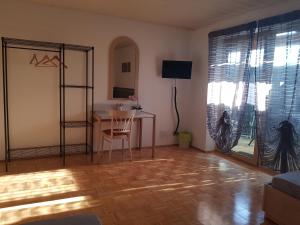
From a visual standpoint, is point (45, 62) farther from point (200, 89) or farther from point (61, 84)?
point (200, 89)

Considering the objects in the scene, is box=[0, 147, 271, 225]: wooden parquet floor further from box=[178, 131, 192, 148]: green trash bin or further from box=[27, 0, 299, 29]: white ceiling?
box=[27, 0, 299, 29]: white ceiling

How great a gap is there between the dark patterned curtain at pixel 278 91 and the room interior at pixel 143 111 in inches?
0.6

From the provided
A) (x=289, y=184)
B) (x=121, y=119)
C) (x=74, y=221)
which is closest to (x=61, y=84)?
(x=121, y=119)

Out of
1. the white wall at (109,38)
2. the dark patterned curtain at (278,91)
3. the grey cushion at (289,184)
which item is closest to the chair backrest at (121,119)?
the white wall at (109,38)

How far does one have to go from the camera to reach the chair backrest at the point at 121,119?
12.8 ft

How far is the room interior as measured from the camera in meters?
2.71

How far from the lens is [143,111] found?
4.83 metres

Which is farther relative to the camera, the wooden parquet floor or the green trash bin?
the green trash bin

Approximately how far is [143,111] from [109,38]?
1.44m

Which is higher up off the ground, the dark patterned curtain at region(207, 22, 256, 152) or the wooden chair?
the dark patterned curtain at region(207, 22, 256, 152)

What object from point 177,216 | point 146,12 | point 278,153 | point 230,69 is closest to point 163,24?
point 146,12

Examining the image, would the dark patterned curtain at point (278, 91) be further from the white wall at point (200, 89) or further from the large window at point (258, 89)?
the white wall at point (200, 89)

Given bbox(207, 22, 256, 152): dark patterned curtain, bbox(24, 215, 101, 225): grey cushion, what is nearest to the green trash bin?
bbox(207, 22, 256, 152): dark patterned curtain

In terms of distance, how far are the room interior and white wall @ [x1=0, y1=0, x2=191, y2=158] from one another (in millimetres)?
19
